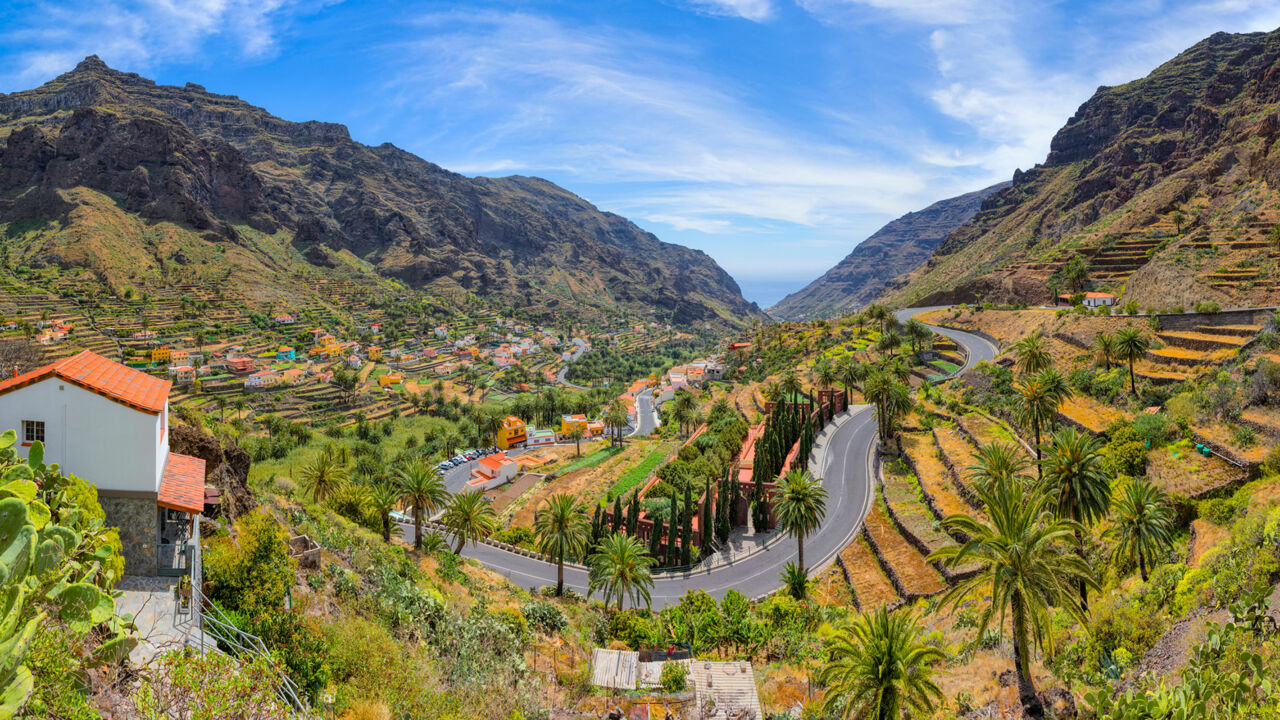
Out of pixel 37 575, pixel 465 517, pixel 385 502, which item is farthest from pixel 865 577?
pixel 37 575

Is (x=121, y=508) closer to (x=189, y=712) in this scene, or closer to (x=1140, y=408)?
(x=189, y=712)

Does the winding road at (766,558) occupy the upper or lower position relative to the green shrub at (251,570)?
lower

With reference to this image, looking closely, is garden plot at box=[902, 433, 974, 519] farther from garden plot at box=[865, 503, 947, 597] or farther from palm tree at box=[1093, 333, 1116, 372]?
palm tree at box=[1093, 333, 1116, 372]

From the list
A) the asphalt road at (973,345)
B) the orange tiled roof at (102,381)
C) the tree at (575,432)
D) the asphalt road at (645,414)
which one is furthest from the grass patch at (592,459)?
the orange tiled roof at (102,381)

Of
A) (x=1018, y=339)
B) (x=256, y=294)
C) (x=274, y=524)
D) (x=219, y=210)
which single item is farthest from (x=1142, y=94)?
(x=219, y=210)

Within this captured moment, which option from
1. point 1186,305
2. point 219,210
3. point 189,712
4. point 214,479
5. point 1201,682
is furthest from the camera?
point 219,210

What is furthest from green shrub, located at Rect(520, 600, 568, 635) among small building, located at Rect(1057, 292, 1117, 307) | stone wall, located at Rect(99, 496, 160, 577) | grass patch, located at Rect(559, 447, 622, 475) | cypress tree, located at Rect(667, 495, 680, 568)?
small building, located at Rect(1057, 292, 1117, 307)

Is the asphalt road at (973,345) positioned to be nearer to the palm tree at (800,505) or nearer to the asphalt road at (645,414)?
the palm tree at (800,505)
